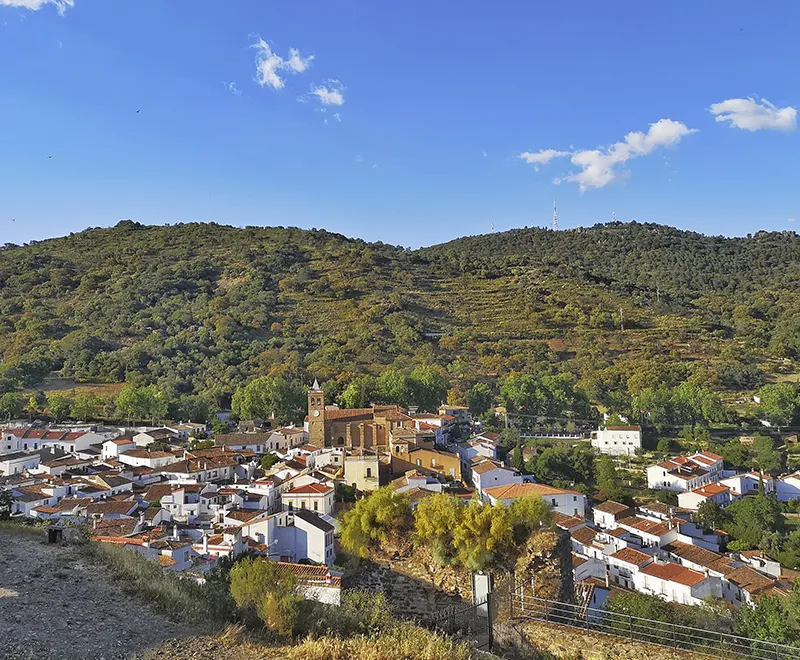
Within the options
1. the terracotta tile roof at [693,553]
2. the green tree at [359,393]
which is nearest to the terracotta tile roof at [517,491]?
the terracotta tile roof at [693,553]

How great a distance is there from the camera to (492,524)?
8.33m

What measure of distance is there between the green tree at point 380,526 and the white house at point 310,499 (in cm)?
993

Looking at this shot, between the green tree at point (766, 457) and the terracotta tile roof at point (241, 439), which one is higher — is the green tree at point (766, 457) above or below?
below

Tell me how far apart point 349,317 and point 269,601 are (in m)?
50.4

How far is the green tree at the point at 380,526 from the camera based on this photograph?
9.09 meters

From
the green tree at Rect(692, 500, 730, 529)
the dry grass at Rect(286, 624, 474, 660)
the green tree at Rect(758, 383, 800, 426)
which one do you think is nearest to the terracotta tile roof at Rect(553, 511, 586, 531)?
the green tree at Rect(692, 500, 730, 529)

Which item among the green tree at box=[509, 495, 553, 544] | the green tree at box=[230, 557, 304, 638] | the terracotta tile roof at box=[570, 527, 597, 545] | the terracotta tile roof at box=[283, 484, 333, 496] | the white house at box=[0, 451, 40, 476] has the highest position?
the green tree at box=[230, 557, 304, 638]

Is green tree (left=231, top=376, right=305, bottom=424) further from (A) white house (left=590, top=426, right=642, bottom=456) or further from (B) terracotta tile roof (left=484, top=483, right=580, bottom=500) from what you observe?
(A) white house (left=590, top=426, right=642, bottom=456)

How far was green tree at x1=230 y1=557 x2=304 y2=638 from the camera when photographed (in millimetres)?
5125

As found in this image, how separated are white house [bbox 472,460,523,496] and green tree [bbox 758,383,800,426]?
813 inches

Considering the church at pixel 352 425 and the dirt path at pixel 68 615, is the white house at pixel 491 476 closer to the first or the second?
the church at pixel 352 425

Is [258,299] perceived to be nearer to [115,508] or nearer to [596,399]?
[596,399]

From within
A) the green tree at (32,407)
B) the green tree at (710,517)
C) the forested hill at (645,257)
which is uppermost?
the forested hill at (645,257)

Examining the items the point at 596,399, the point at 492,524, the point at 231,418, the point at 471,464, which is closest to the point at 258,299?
the point at 231,418
